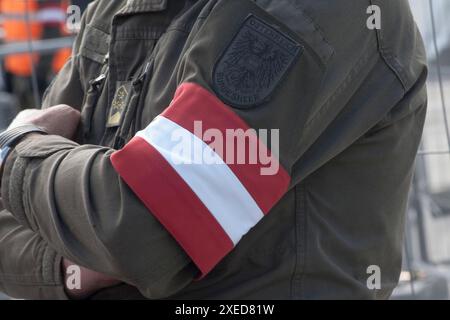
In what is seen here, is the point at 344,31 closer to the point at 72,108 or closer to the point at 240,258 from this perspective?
the point at 240,258

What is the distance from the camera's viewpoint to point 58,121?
2.05 metres

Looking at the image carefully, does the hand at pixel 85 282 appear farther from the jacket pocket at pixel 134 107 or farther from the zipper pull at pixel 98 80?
the zipper pull at pixel 98 80

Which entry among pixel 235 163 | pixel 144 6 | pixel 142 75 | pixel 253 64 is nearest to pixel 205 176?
pixel 235 163

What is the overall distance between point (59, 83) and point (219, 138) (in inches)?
31.8

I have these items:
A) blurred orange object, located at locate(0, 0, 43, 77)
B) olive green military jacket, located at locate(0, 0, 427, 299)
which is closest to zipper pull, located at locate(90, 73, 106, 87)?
olive green military jacket, located at locate(0, 0, 427, 299)

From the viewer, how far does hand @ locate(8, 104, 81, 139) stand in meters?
2.04

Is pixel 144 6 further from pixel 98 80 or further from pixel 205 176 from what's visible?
pixel 205 176

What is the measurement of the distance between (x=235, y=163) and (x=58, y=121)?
57 cm

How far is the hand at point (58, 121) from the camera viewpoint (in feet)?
6.71

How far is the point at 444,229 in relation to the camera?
4.49 m

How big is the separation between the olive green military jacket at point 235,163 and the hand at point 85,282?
21 millimetres

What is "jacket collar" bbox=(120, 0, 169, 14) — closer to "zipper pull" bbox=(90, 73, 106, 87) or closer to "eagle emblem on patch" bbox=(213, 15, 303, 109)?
"zipper pull" bbox=(90, 73, 106, 87)

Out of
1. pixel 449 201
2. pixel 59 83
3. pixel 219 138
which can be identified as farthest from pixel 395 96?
pixel 449 201

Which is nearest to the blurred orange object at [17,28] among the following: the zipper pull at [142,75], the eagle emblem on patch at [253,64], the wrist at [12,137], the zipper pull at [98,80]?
the zipper pull at [98,80]
